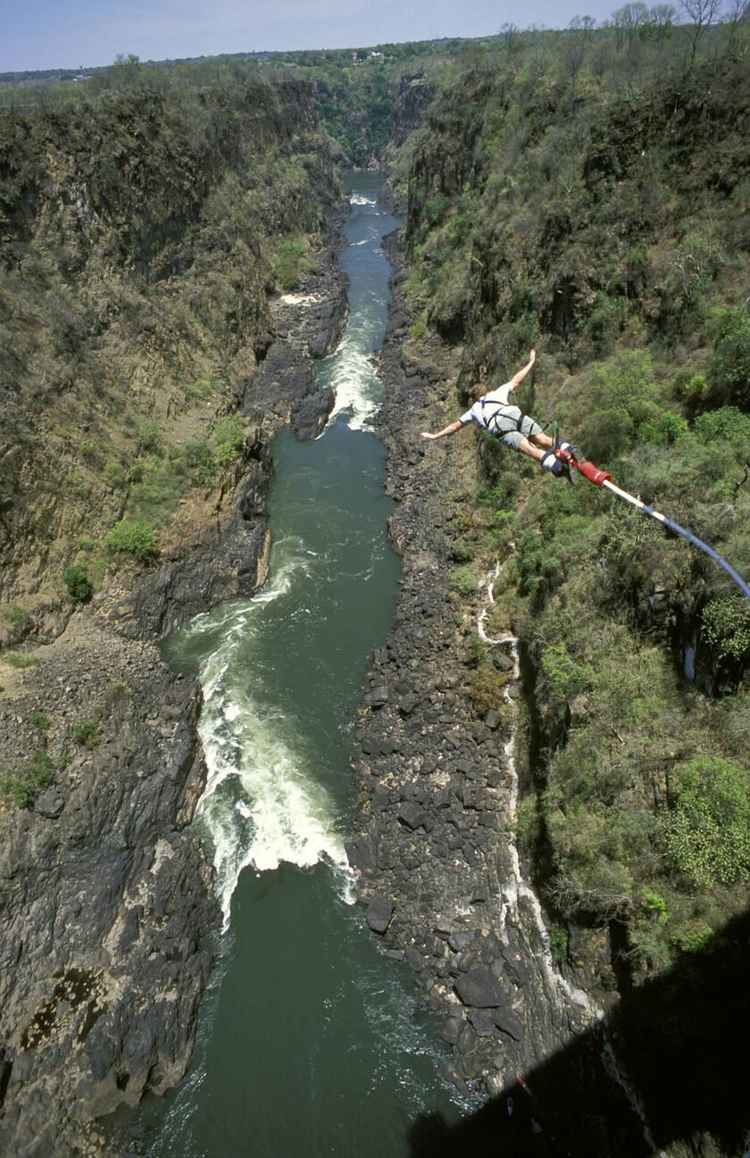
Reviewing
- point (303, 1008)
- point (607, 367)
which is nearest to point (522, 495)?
point (607, 367)

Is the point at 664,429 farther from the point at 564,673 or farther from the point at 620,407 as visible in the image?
the point at 564,673

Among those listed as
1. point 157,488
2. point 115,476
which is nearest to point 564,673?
point 157,488

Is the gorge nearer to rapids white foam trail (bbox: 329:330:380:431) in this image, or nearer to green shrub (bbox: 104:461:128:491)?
green shrub (bbox: 104:461:128:491)

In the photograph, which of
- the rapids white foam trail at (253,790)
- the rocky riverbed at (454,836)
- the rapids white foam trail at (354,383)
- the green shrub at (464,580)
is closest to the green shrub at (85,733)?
the rapids white foam trail at (253,790)

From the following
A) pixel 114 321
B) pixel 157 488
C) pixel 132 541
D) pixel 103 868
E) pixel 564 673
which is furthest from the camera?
pixel 114 321

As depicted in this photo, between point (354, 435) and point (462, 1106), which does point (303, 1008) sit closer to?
point (462, 1106)

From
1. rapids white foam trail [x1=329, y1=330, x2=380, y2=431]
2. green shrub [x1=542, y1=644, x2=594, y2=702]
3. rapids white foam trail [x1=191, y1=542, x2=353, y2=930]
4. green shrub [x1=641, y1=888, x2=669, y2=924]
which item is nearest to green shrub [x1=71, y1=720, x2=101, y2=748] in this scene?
rapids white foam trail [x1=191, y1=542, x2=353, y2=930]

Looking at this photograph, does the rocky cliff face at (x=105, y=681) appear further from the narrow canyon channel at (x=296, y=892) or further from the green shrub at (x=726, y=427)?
the green shrub at (x=726, y=427)

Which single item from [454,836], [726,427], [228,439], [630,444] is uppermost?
[726,427]
